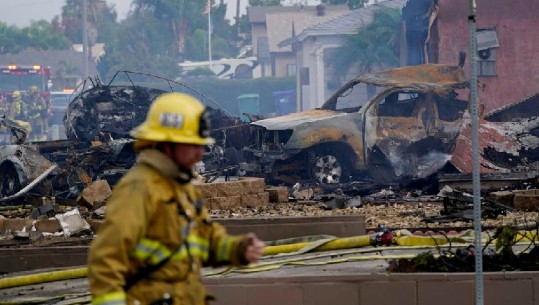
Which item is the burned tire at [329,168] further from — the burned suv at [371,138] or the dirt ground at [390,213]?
the dirt ground at [390,213]

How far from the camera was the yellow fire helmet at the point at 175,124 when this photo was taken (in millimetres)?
4547

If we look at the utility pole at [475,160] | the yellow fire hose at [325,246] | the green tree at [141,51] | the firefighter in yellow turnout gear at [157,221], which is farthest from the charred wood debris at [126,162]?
the green tree at [141,51]

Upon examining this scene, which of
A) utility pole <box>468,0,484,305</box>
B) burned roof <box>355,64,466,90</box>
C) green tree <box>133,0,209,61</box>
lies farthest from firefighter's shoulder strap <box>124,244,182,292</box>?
green tree <box>133,0,209,61</box>

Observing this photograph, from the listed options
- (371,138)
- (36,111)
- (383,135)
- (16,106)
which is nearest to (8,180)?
(371,138)

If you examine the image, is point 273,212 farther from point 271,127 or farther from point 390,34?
point 390,34

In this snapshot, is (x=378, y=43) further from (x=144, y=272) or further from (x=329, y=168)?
(x=144, y=272)

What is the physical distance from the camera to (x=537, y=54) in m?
32.1

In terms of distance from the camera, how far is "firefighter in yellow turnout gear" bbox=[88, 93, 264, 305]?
4.40 metres

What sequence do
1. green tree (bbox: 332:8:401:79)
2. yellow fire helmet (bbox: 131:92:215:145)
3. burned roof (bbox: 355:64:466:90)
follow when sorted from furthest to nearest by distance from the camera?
green tree (bbox: 332:8:401:79), burned roof (bbox: 355:64:466:90), yellow fire helmet (bbox: 131:92:215:145)

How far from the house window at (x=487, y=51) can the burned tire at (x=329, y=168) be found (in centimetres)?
1146

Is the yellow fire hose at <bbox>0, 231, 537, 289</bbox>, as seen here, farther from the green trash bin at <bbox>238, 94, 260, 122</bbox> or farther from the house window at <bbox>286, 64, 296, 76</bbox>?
the house window at <bbox>286, 64, 296, 76</bbox>

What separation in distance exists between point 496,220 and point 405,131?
28.9ft

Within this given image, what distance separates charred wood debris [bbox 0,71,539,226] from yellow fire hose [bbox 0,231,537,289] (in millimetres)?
3614

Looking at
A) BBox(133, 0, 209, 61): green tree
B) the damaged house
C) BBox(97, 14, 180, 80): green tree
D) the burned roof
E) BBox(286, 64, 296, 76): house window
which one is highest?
BBox(133, 0, 209, 61): green tree
